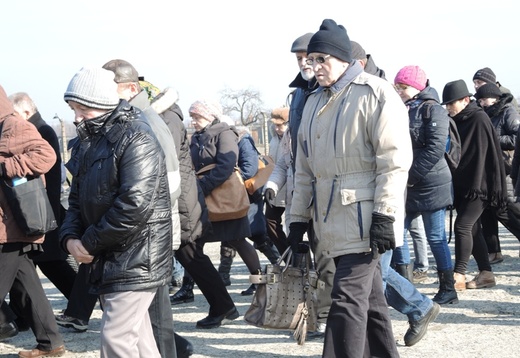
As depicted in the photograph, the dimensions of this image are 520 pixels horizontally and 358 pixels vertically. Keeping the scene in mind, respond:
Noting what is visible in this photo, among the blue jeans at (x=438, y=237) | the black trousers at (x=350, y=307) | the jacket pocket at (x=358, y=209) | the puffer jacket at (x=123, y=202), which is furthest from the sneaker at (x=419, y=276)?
the puffer jacket at (x=123, y=202)

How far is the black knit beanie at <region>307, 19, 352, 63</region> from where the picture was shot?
441cm

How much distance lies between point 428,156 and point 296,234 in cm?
222

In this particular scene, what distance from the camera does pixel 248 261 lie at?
24.4 ft

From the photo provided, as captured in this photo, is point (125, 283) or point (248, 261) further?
point (248, 261)

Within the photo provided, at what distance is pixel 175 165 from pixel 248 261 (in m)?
2.74

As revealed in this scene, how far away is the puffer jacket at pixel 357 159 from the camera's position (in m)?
4.21

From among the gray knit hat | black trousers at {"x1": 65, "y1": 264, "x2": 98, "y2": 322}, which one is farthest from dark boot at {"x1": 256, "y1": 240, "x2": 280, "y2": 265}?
the gray knit hat

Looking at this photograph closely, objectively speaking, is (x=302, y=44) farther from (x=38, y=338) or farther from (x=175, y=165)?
(x=38, y=338)

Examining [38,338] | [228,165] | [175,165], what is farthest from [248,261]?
[175,165]

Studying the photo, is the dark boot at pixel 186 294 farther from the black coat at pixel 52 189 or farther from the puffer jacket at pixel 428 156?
the puffer jacket at pixel 428 156

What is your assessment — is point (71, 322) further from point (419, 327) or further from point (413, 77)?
→ point (413, 77)

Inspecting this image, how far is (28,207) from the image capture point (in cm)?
552

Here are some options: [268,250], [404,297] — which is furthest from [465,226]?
[404,297]

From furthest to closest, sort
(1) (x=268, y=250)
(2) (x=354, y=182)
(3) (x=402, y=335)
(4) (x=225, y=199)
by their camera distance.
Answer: (1) (x=268, y=250)
(4) (x=225, y=199)
(3) (x=402, y=335)
(2) (x=354, y=182)
